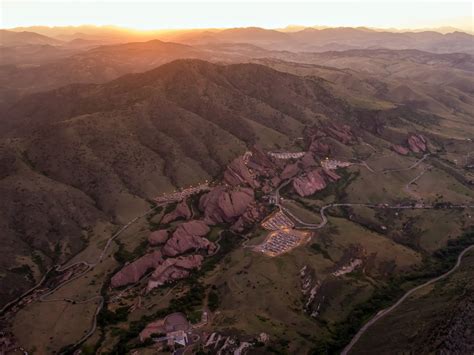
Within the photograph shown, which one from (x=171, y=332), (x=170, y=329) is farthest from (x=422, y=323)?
(x=170, y=329)

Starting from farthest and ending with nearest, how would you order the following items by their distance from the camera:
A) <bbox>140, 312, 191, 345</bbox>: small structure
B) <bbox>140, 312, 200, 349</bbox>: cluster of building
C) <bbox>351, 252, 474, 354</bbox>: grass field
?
<bbox>140, 312, 191, 345</bbox>: small structure, <bbox>140, 312, 200, 349</bbox>: cluster of building, <bbox>351, 252, 474, 354</bbox>: grass field

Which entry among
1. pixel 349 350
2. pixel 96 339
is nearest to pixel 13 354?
pixel 96 339

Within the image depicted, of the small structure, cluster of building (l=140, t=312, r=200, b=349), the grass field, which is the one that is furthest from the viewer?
the small structure

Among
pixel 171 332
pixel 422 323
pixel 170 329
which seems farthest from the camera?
pixel 170 329

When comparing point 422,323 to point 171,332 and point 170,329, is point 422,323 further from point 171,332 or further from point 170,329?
point 170,329

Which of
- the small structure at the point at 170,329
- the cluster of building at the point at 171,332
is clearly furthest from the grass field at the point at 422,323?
the small structure at the point at 170,329

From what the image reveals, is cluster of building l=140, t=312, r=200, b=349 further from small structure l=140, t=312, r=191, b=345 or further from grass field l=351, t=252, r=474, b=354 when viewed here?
grass field l=351, t=252, r=474, b=354

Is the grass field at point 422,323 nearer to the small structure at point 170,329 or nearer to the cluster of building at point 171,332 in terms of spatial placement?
the cluster of building at point 171,332

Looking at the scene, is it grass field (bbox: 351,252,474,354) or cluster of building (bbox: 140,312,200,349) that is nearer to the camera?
grass field (bbox: 351,252,474,354)

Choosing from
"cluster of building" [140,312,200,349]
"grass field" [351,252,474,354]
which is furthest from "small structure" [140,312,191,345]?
"grass field" [351,252,474,354]

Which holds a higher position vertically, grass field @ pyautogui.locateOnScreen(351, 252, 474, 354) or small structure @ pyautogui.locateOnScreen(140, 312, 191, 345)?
grass field @ pyautogui.locateOnScreen(351, 252, 474, 354)

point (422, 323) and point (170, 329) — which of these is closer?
point (422, 323)
